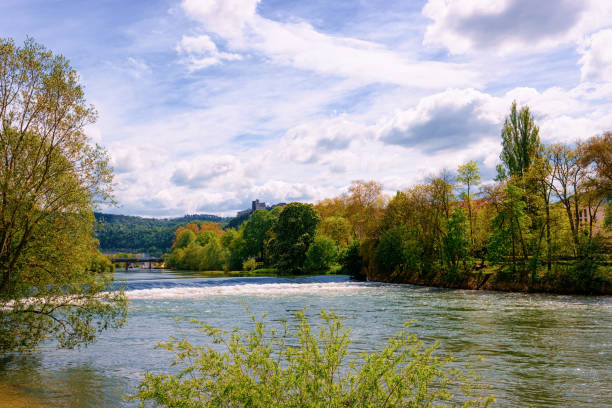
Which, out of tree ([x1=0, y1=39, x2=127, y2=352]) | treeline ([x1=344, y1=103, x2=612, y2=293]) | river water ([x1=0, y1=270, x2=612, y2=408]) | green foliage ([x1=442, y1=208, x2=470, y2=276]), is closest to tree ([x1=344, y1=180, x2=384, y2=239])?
treeline ([x1=344, y1=103, x2=612, y2=293])

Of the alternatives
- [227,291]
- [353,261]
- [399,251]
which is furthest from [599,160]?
[353,261]

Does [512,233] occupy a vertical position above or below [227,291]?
above

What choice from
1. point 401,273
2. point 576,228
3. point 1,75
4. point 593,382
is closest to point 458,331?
point 593,382

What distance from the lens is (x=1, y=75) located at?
16.1 meters

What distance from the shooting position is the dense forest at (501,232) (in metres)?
39.5

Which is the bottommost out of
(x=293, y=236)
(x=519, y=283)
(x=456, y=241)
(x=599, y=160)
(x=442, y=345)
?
(x=519, y=283)

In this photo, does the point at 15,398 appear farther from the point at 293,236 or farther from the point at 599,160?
the point at 293,236

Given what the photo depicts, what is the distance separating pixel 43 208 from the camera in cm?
1634

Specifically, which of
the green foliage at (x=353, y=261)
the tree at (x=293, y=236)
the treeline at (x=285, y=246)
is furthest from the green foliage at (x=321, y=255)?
the green foliage at (x=353, y=261)

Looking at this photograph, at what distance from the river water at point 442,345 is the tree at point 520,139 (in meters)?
30.0

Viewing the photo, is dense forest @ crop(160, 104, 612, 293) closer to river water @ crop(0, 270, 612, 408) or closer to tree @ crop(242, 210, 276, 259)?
river water @ crop(0, 270, 612, 408)

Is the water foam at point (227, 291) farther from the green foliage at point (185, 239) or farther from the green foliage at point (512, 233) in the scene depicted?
the green foliage at point (185, 239)

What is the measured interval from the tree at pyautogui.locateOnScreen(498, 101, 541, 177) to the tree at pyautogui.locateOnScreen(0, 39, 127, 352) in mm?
57322

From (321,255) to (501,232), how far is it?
37903mm
